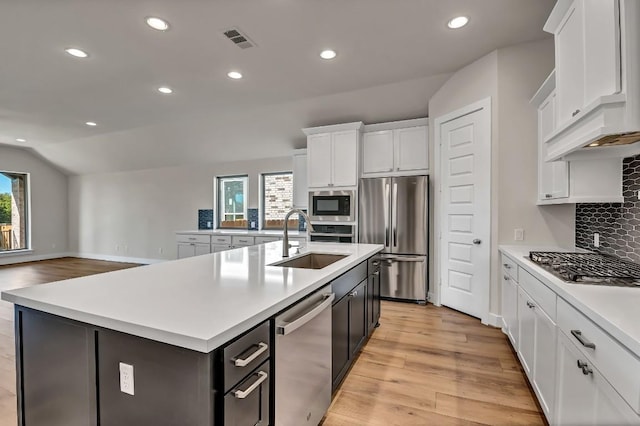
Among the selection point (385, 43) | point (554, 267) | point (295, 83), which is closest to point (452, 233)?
point (554, 267)

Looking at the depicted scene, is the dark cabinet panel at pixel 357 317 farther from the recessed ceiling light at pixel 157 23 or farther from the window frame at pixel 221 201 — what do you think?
the window frame at pixel 221 201

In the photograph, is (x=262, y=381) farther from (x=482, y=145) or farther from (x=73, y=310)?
(x=482, y=145)

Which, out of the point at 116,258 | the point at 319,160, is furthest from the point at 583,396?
the point at 116,258

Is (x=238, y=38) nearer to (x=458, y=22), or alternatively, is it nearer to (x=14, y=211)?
(x=458, y=22)

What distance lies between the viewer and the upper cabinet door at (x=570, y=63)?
1.58 meters

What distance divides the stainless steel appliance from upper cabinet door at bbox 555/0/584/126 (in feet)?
9.48

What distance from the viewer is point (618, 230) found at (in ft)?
6.91

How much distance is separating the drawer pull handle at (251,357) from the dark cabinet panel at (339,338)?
771mm

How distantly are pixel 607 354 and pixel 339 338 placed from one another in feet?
4.34

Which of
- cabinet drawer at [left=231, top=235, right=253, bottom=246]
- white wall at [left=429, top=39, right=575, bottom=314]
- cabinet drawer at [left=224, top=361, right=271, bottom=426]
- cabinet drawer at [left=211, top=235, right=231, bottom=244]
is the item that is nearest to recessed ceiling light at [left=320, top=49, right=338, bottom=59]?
white wall at [left=429, top=39, right=575, bottom=314]

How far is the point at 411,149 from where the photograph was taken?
169 inches

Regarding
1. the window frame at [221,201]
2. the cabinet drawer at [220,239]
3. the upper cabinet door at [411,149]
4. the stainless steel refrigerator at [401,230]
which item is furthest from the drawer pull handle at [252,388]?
the window frame at [221,201]

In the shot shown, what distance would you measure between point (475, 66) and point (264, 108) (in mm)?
2962

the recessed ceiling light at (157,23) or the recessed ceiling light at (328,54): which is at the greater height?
the recessed ceiling light at (328,54)
